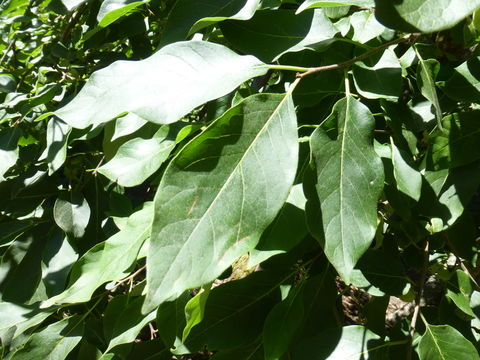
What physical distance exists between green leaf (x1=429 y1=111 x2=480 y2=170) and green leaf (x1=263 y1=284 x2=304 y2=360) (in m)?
0.29

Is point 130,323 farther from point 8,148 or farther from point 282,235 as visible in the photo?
point 8,148

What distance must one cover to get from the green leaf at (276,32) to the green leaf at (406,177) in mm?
187

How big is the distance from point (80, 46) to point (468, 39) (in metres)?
1.14

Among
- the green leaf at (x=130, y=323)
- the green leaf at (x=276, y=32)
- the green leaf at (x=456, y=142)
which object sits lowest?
the green leaf at (x=130, y=323)

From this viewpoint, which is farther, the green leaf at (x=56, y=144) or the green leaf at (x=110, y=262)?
the green leaf at (x=56, y=144)

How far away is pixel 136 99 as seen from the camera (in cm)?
55

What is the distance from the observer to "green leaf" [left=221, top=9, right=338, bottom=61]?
66 centimetres

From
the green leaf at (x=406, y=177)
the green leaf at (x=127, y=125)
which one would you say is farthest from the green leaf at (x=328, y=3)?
the green leaf at (x=127, y=125)

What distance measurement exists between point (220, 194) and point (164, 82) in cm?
14

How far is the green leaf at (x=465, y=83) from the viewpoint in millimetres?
736

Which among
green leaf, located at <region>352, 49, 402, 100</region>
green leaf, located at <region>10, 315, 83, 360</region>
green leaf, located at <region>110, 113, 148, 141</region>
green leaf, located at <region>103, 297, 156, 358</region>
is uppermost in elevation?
green leaf, located at <region>352, 49, 402, 100</region>

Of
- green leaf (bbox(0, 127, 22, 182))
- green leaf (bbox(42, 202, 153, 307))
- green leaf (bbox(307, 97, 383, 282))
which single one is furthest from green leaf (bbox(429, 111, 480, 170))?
green leaf (bbox(0, 127, 22, 182))

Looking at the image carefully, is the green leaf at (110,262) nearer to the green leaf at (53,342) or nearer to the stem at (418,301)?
the green leaf at (53,342)

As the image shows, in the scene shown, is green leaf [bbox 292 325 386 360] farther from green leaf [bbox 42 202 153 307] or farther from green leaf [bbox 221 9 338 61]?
green leaf [bbox 221 9 338 61]
